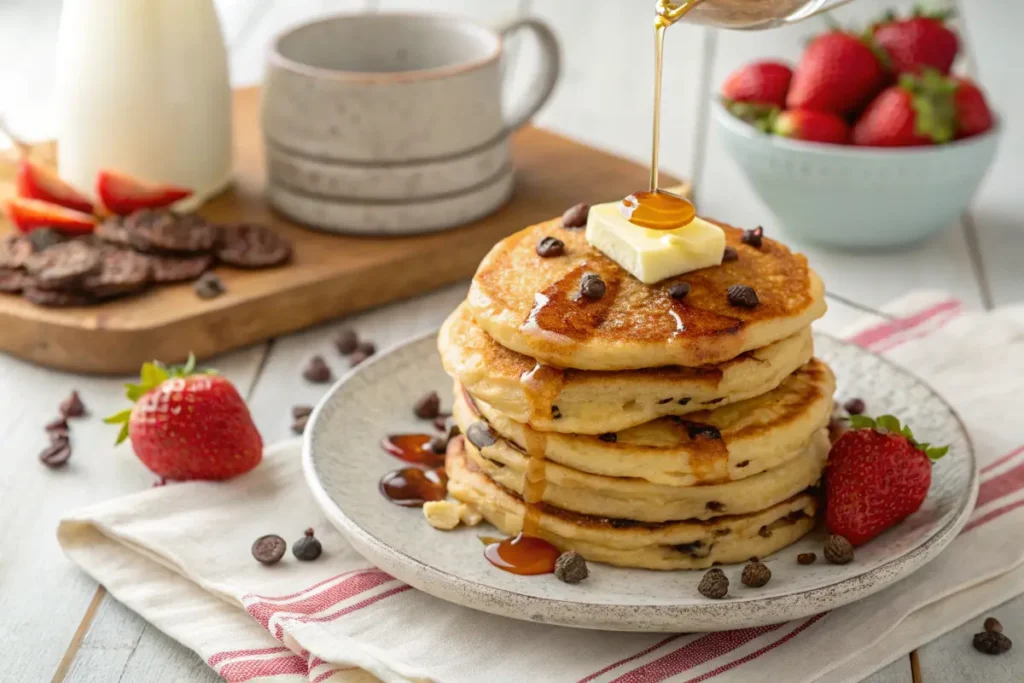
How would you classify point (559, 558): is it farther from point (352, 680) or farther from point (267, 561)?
point (267, 561)

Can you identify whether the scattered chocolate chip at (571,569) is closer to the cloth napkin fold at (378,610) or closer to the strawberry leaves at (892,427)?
the cloth napkin fold at (378,610)

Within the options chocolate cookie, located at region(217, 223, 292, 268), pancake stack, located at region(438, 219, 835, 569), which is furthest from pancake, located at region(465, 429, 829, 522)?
chocolate cookie, located at region(217, 223, 292, 268)

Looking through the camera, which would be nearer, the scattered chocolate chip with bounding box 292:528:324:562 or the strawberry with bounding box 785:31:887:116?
the scattered chocolate chip with bounding box 292:528:324:562

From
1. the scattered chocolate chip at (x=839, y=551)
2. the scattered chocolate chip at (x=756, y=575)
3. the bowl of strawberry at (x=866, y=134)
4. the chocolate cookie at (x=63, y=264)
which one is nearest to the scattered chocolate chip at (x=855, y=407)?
the scattered chocolate chip at (x=839, y=551)

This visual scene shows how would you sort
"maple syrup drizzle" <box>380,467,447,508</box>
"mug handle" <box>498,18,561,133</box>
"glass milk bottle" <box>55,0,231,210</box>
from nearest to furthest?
"maple syrup drizzle" <box>380,467,447,508</box>, "glass milk bottle" <box>55,0,231,210</box>, "mug handle" <box>498,18,561,133</box>

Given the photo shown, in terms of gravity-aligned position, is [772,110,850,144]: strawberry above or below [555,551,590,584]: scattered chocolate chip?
above

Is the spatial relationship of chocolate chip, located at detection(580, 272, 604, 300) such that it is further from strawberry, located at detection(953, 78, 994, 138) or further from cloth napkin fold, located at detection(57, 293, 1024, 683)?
strawberry, located at detection(953, 78, 994, 138)
